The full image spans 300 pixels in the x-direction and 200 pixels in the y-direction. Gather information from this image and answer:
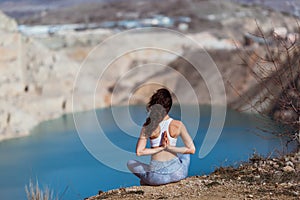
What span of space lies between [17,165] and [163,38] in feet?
34.2

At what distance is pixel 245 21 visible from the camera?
2238 cm

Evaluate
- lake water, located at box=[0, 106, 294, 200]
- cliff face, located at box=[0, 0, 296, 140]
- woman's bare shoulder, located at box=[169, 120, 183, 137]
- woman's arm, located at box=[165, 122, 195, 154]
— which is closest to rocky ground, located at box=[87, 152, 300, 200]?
woman's arm, located at box=[165, 122, 195, 154]

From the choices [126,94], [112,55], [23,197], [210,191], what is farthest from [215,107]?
[210,191]

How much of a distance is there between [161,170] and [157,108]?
0.36m

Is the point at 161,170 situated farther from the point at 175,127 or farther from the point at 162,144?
the point at 175,127

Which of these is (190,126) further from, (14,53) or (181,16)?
(181,16)

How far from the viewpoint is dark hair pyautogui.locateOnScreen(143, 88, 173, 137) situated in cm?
288

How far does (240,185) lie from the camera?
2.93 metres

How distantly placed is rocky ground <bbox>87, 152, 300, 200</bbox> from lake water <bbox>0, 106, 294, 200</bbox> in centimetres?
52

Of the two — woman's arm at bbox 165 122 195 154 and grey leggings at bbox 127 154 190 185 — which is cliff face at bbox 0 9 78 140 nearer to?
grey leggings at bbox 127 154 190 185

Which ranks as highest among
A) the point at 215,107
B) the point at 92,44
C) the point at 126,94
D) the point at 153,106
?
the point at 92,44

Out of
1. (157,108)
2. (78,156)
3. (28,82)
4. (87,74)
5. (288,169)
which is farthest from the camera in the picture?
(87,74)

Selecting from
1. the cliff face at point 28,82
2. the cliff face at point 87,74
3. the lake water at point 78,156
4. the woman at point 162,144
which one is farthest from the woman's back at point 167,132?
the cliff face at point 28,82

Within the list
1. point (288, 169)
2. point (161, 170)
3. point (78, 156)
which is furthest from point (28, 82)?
point (288, 169)
